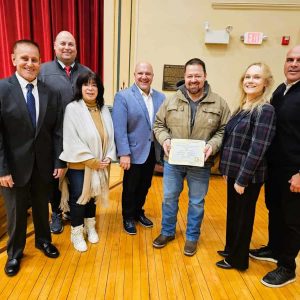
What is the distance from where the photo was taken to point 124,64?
3723mm

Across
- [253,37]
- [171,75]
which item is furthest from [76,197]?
[253,37]

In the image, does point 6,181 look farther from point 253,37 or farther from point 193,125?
point 253,37

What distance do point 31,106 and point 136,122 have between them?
753 millimetres

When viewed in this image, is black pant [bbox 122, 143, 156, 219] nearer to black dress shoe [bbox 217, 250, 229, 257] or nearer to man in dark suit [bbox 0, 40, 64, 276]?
man in dark suit [bbox 0, 40, 64, 276]

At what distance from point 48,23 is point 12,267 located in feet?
10.2

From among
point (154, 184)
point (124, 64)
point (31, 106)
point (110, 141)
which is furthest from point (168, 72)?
point (31, 106)

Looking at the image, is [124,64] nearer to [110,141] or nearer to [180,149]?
[110,141]

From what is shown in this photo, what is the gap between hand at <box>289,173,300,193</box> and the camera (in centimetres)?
150

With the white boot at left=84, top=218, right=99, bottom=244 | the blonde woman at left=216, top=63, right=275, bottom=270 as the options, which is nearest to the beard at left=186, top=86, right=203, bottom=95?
the blonde woman at left=216, top=63, right=275, bottom=270

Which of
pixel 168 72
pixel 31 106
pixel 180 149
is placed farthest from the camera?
pixel 168 72

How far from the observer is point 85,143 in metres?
1.81

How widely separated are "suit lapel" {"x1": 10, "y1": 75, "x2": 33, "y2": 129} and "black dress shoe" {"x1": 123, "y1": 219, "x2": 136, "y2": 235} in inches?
46.4

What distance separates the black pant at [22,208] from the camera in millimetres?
1651

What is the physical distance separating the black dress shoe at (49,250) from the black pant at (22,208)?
105 millimetres
